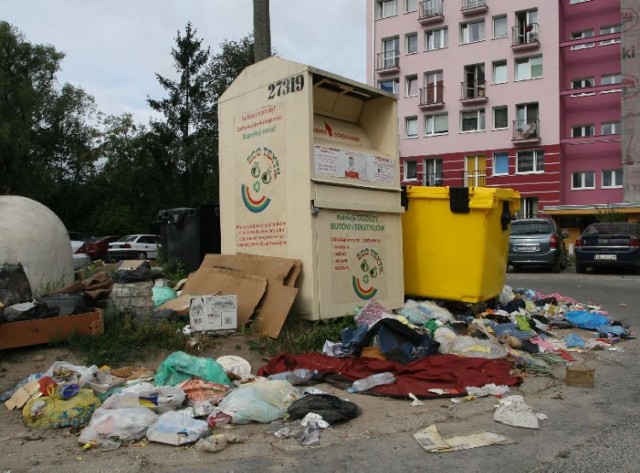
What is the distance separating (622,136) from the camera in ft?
104

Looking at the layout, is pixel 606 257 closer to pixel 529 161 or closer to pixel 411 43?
pixel 529 161

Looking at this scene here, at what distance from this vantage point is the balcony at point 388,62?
3918 centimetres

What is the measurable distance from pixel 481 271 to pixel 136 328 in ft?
13.7

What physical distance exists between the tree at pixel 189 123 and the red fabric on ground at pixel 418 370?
90.2ft

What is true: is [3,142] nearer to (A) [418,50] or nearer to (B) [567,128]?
(A) [418,50]

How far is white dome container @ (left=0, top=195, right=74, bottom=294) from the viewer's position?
24.4 ft

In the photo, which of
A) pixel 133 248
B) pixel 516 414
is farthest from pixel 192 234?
pixel 133 248

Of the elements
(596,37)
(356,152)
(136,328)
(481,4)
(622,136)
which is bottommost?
(136,328)

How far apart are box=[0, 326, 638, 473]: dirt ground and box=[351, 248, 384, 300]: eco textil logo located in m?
2.04

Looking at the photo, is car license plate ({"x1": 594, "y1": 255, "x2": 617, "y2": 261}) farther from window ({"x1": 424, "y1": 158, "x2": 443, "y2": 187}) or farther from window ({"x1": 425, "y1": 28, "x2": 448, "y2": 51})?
window ({"x1": 425, "y1": 28, "x2": 448, "y2": 51})

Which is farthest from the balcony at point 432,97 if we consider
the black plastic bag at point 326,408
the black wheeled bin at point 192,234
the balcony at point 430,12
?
the black plastic bag at point 326,408

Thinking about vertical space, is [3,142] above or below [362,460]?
above

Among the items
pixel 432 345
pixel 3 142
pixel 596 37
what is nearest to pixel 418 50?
pixel 596 37

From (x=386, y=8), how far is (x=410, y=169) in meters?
11.6
